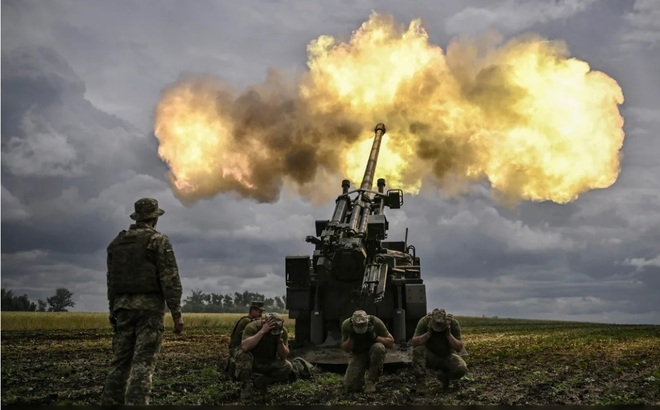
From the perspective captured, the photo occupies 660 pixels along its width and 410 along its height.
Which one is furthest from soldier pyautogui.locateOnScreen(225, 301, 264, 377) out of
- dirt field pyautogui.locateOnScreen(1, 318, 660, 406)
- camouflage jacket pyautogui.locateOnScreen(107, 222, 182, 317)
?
camouflage jacket pyautogui.locateOnScreen(107, 222, 182, 317)

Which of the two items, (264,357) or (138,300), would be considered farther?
(264,357)

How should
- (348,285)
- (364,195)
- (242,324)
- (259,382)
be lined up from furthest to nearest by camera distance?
(364,195) → (348,285) → (242,324) → (259,382)

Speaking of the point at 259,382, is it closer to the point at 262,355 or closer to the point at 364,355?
the point at 262,355

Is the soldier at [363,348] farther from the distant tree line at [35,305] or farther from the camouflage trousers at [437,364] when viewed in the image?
the distant tree line at [35,305]

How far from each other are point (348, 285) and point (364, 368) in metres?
4.71

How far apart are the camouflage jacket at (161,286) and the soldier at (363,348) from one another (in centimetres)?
385

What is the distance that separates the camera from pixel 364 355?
37.7 ft

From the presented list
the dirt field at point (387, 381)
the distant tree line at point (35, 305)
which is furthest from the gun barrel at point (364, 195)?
the distant tree line at point (35, 305)

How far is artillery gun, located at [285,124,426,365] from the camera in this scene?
15.4 m

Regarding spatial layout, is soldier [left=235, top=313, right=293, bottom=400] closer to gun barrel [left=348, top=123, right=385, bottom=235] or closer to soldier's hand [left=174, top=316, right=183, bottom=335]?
soldier's hand [left=174, top=316, right=183, bottom=335]

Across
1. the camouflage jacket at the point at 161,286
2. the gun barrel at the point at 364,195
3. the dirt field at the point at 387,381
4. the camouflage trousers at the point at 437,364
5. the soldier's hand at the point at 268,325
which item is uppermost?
the gun barrel at the point at 364,195

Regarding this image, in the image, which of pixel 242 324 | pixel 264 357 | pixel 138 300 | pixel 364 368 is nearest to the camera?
pixel 138 300

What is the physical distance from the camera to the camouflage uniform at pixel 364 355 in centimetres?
1131

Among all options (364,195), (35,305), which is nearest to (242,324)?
(364,195)
